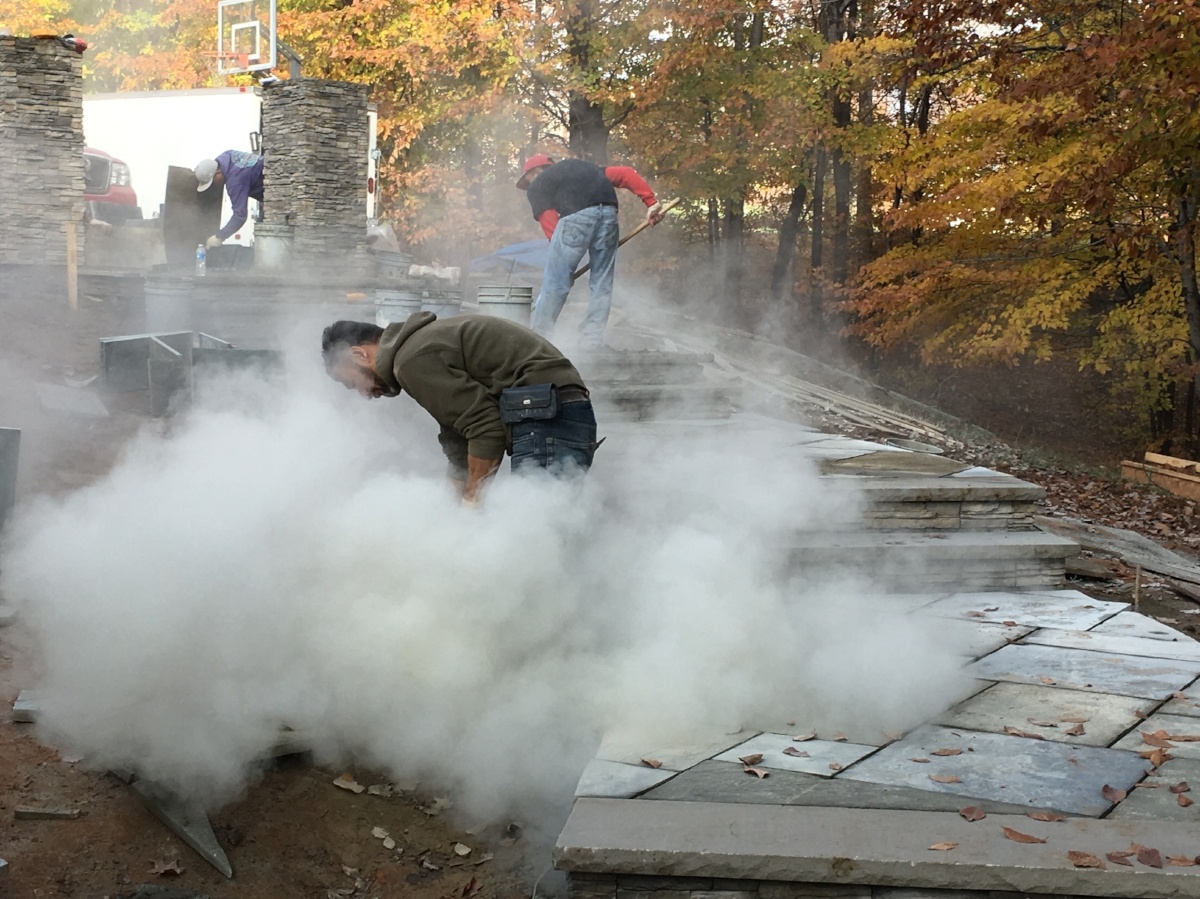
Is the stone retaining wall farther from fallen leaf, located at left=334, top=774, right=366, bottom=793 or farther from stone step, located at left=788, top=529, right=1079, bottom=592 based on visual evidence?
stone step, located at left=788, top=529, right=1079, bottom=592

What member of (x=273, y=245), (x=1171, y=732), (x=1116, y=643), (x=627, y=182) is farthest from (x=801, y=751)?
(x=273, y=245)

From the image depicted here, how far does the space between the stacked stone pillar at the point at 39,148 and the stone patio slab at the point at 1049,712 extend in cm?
1335

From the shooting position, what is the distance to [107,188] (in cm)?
1905

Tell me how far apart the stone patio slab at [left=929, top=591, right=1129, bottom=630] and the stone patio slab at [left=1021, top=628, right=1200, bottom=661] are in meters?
0.13

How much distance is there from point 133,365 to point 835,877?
672 centimetres

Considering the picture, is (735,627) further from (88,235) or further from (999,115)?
(88,235)

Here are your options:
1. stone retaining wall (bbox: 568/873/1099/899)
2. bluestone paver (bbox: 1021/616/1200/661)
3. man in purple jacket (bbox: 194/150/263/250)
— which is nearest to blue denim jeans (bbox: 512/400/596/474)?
stone retaining wall (bbox: 568/873/1099/899)

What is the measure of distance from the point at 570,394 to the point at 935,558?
234cm

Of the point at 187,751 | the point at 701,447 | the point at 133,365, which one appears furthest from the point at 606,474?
the point at 133,365

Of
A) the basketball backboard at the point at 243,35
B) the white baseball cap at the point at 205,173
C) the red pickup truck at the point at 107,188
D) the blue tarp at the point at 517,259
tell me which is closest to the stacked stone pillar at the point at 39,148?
the white baseball cap at the point at 205,173

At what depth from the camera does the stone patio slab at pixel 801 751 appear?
3.46 m

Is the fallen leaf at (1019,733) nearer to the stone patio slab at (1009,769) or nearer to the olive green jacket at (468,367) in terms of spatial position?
the stone patio slab at (1009,769)

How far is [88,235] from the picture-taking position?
17.1 meters

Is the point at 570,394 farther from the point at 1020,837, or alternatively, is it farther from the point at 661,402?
the point at 661,402
